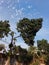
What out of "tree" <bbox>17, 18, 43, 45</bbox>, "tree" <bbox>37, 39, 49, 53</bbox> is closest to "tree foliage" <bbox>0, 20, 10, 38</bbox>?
"tree" <bbox>17, 18, 43, 45</bbox>

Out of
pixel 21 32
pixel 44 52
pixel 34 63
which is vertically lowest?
pixel 34 63

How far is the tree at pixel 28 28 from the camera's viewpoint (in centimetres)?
4969

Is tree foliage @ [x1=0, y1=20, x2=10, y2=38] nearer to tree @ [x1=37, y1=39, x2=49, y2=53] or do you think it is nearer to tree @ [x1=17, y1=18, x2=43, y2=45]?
tree @ [x1=17, y1=18, x2=43, y2=45]

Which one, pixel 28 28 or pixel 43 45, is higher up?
pixel 28 28

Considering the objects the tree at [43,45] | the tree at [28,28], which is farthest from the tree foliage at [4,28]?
the tree at [43,45]

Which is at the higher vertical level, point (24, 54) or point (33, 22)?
point (33, 22)

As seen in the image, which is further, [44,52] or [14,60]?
[44,52]

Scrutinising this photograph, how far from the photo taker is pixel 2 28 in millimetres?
47344

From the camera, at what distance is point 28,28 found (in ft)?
164

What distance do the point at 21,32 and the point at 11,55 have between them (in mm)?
5924

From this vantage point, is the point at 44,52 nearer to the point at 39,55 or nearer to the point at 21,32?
the point at 39,55

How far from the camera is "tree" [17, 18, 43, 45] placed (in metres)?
49.7

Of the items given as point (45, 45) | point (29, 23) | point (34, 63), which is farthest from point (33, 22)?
point (34, 63)

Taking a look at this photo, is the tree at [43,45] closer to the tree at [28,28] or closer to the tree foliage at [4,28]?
the tree at [28,28]
